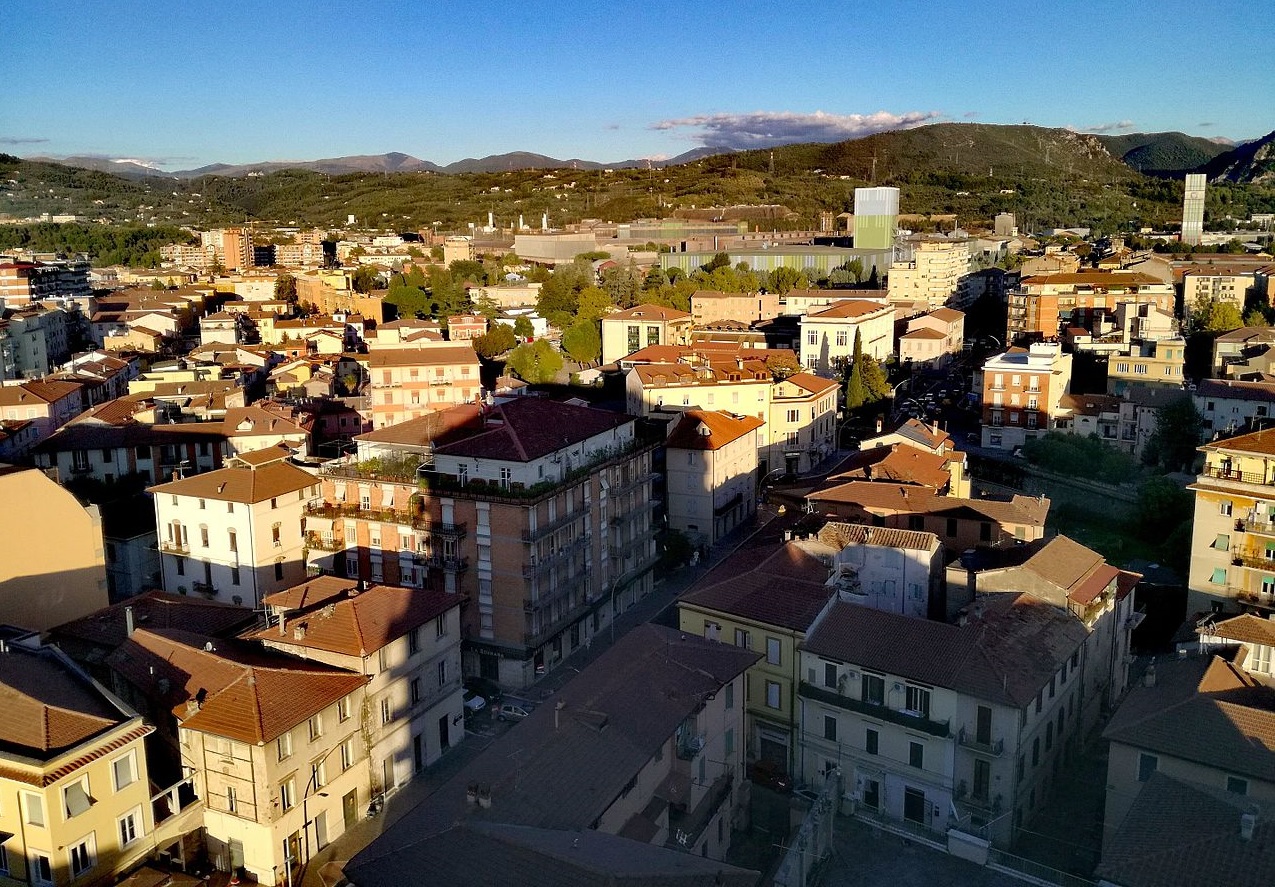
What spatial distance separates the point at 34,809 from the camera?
13188 millimetres

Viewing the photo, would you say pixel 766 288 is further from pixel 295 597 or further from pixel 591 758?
pixel 591 758

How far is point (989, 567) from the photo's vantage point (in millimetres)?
21328

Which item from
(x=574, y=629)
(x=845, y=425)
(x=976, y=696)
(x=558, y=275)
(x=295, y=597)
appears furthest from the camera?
(x=558, y=275)

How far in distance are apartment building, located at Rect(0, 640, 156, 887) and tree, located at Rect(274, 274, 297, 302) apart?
71984 millimetres

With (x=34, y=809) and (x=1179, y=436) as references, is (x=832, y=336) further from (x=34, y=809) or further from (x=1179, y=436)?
(x=34, y=809)

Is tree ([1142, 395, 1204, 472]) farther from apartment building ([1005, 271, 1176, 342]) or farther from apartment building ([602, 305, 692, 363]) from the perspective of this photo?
apartment building ([602, 305, 692, 363])

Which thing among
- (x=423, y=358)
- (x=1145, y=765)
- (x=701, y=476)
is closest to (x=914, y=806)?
(x=1145, y=765)

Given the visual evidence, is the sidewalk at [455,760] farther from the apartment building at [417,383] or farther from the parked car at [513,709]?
the apartment building at [417,383]

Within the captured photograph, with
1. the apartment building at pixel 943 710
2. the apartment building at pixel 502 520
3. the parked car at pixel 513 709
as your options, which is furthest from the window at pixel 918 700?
the apartment building at pixel 502 520

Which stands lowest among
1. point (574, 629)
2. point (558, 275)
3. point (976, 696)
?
point (574, 629)

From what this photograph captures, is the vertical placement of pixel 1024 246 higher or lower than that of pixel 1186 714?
higher

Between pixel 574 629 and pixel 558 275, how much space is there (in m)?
47.8

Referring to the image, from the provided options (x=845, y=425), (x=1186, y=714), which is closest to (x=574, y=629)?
(x=1186, y=714)

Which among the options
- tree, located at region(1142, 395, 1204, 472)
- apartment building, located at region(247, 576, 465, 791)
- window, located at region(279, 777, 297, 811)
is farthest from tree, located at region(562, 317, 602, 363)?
window, located at region(279, 777, 297, 811)
